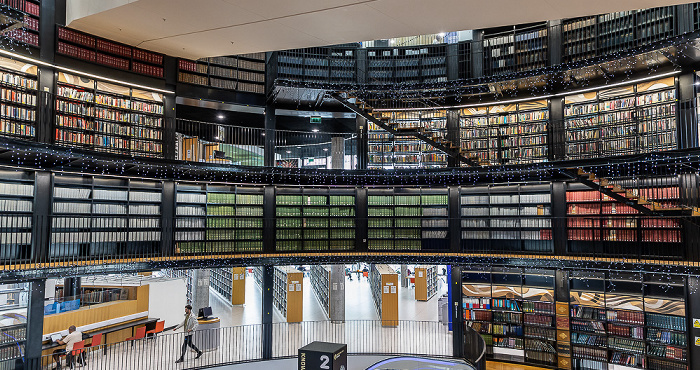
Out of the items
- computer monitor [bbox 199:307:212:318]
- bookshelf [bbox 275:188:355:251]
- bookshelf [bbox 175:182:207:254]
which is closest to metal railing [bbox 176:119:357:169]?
bookshelf [bbox 175:182:207:254]

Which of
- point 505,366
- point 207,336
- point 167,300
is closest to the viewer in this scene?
point 505,366

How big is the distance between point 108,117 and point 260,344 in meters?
5.66

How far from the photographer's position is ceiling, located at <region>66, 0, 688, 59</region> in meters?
6.47

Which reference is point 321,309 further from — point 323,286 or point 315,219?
point 315,219

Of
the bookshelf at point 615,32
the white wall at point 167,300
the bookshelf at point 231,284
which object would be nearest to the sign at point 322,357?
the white wall at point 167,300

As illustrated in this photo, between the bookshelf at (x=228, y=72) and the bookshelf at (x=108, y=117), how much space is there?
34.1 inches

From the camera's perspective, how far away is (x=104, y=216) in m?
8.76

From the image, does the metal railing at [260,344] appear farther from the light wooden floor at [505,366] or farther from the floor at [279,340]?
the light wooden floor at [505,366]

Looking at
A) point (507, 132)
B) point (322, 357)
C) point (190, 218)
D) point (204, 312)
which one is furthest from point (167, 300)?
point (507, 132)

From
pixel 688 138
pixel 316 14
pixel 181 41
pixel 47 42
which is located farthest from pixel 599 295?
pixel 47 42

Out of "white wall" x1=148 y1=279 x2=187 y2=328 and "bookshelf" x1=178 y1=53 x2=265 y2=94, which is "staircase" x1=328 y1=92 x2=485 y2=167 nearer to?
"bookshelf" x1=178 y1=53 x2=265 y2=94

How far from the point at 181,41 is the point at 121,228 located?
379 cm

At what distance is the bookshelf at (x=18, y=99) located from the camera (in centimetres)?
741

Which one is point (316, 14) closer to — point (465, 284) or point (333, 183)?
point (333, 183)
